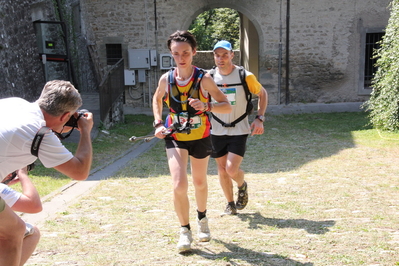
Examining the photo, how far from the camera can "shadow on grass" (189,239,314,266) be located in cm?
414

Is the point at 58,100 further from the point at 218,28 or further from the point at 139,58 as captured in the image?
the point at 218,28

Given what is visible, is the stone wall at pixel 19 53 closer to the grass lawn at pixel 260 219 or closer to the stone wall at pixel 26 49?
the stone wall at pixel 26 49

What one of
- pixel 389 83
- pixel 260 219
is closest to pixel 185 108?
pixel 260 219

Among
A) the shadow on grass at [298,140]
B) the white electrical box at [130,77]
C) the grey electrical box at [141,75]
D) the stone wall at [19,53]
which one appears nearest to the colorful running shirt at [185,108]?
the shadow on grass at [298,140]

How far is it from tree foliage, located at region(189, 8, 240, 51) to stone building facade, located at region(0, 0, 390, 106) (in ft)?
38.9

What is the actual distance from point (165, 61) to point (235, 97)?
1318 cm

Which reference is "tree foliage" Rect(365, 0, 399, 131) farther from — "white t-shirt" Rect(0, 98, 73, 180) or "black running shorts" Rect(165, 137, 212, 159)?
"white t-shirt" Rect(0, 98, 73, 180)

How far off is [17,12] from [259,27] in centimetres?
843

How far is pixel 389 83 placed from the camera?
41.6 ft

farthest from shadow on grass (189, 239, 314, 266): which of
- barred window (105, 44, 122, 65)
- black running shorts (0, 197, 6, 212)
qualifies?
barred window (105, 44, 122, 65)

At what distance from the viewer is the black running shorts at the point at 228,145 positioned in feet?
18.1

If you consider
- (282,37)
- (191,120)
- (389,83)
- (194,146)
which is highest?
(282,37)

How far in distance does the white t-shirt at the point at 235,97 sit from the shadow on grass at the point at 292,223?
3.06 feet

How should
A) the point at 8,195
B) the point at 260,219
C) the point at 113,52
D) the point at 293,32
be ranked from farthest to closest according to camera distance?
the point at 113,52 → the point at 293,32 → the point at 260,219 → the point at 8,195
